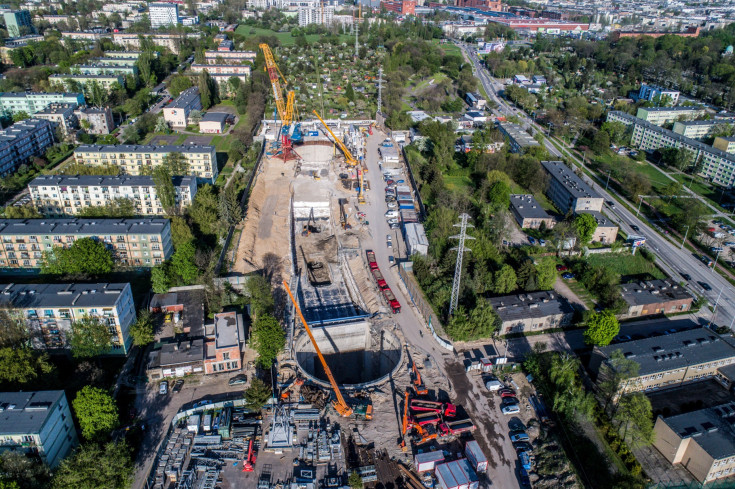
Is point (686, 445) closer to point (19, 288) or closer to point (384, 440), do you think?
point (384, 440)

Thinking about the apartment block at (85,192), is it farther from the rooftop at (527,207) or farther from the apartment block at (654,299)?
the apartment block at (654,299)

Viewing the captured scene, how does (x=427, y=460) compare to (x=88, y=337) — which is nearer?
(x=427, y=460)

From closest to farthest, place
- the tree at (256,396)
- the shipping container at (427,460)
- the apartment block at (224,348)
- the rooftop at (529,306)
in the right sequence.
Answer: the shipping container at (427,460), the tree at (256,396), the apartment block at (224,348), the rooftop at (529,306)

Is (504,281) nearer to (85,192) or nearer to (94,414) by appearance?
(94,414)

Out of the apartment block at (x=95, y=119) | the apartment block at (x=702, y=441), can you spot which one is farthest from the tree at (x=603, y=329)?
the apartment block at (x=95, y=119)

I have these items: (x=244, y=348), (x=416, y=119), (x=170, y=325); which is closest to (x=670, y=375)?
(x=244, y=348)

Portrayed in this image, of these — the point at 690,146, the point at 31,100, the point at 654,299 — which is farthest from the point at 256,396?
the point at 31,100

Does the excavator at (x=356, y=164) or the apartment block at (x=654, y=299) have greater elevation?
the excavator at (x=356, y=164)
